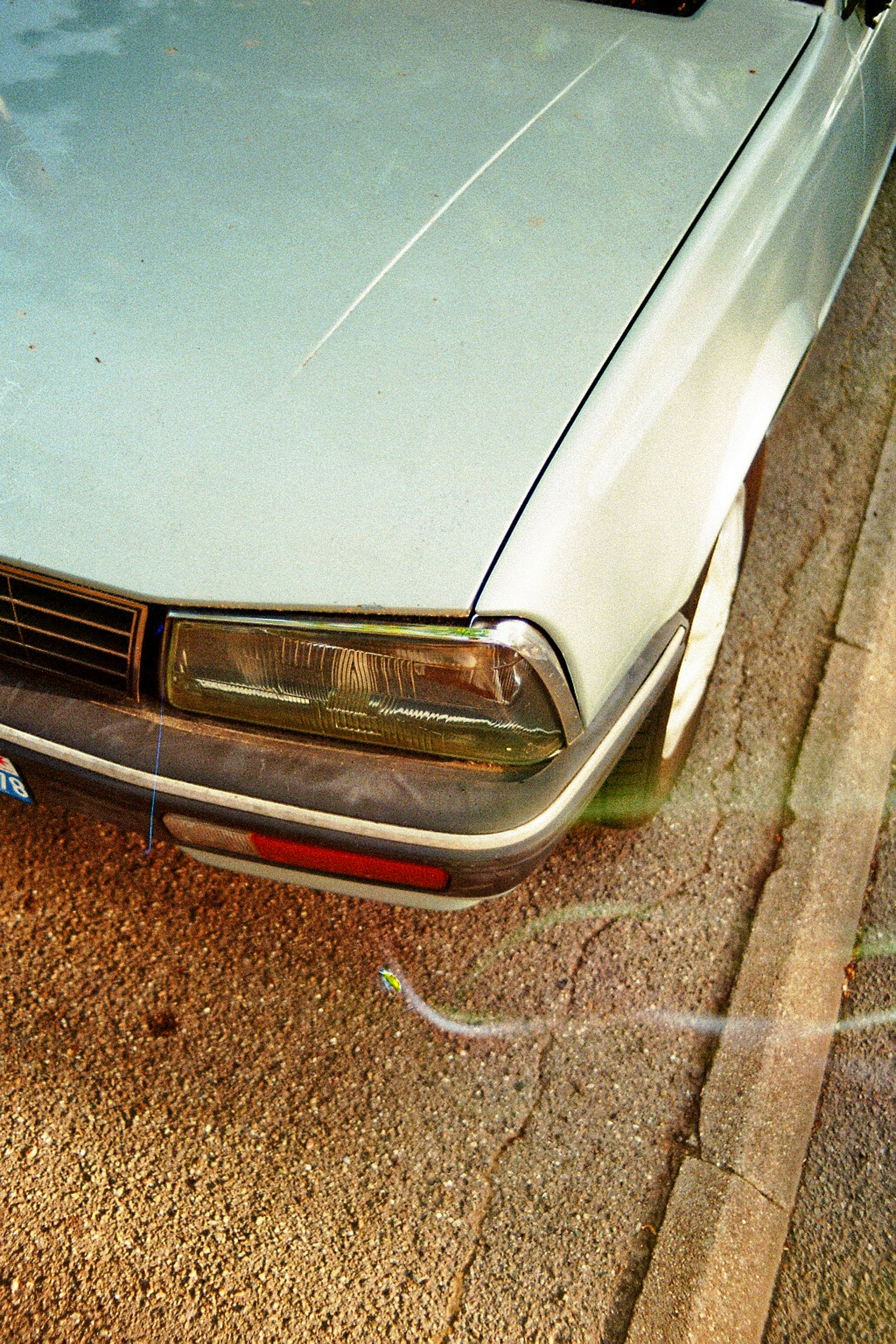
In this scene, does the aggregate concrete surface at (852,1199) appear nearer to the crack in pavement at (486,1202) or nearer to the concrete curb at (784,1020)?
the concrete curb at (784,1020)

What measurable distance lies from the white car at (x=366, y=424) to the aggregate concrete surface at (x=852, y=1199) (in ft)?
2.35

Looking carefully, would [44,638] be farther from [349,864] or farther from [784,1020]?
[784,1020]

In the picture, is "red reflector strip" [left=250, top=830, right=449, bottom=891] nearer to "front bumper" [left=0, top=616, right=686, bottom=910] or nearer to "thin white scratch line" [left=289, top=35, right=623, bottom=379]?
"front bumper" [left=0, top=616, right=686, bottom=910]

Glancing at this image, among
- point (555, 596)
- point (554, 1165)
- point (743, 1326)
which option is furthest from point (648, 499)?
point (743, 1326)

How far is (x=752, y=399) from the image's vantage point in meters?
2.00

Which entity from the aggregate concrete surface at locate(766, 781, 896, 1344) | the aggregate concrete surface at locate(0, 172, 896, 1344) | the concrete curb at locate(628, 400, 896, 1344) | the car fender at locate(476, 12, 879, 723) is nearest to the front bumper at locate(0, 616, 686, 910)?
the car fender at locate(476, 12, 879, 723)

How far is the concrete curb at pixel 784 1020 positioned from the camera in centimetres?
175

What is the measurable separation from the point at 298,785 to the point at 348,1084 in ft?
2.38

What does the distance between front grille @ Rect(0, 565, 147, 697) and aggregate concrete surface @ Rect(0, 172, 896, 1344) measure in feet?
2.49

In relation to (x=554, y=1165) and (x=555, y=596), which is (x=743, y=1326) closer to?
(x=554, y=1165)

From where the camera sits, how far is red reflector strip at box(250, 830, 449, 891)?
1545mm

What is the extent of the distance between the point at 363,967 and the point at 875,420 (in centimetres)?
246

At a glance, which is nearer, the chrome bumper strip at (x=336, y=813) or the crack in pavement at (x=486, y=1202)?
the chrome bumper strip at (x=336, y=813)

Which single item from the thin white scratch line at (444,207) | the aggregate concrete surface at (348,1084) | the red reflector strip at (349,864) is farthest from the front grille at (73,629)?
the aggregate concrete surface at (348,1084)
